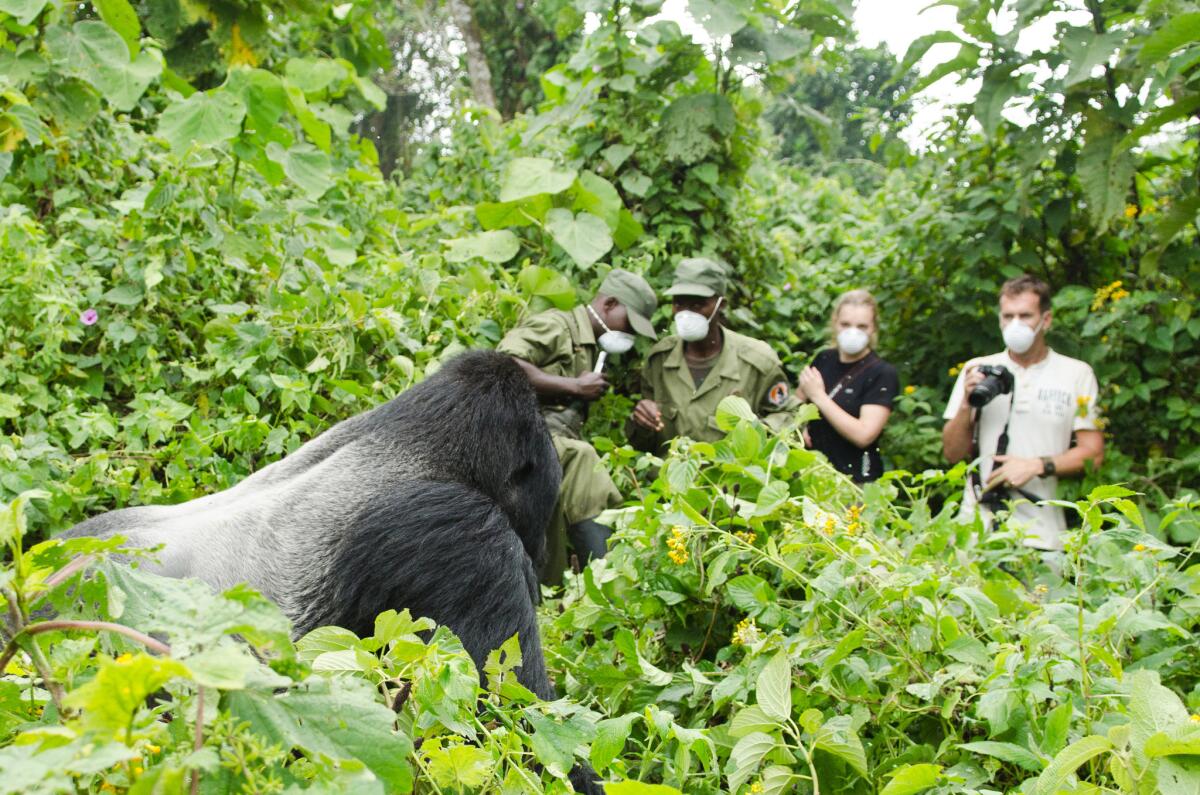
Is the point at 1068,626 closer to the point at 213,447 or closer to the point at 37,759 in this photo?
the point at 37,759

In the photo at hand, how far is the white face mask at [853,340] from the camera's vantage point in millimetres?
4059

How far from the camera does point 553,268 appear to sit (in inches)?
176

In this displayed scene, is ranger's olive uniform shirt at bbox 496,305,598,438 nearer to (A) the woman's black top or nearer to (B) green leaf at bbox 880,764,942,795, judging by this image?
(A) the woman's black top

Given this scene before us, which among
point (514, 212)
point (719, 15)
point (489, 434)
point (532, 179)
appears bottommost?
point (489, 434)

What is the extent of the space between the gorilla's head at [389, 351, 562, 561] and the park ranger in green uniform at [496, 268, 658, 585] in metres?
1.26

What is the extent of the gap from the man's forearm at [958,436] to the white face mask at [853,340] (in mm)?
437

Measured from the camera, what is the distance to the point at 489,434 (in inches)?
84.3

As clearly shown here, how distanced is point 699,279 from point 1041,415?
1.37m

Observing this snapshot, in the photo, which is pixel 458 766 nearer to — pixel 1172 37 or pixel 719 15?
pixel 1172 37

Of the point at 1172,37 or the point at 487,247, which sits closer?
the point at 1172,37

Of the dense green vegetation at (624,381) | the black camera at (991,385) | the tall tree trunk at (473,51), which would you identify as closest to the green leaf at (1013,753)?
the dense green vegetation at (624,381)

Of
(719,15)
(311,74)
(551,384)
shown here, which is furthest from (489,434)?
(311,74)

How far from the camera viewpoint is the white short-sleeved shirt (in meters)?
3.82

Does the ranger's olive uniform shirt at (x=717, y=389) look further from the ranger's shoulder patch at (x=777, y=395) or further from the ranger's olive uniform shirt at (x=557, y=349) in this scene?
the ranger's olive uniform shirt at (x=557, y=349)
